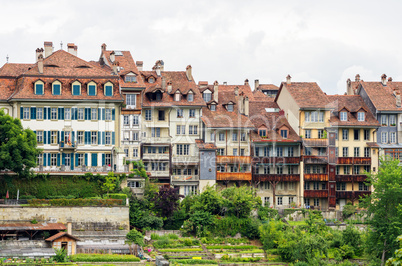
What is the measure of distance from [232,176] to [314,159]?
10.8m

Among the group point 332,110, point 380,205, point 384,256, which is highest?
point 332,110

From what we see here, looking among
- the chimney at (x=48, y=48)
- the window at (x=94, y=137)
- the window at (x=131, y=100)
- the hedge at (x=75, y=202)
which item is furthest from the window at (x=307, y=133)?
the chimney at (x=48, y=48)

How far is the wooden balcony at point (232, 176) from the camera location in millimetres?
91250

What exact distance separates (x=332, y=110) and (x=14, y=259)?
46.6 m

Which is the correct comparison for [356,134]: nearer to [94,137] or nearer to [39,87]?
[94,137]

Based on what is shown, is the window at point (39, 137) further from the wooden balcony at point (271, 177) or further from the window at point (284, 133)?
the window at point (284, 133)

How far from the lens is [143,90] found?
9150 cm

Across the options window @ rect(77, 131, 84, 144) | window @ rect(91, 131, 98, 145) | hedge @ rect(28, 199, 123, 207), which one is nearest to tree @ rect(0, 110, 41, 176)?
hedge @ rect(28, 199, 123, 207)

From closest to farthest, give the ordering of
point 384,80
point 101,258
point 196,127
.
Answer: point 101,258 < point 196,127 < point 384,80

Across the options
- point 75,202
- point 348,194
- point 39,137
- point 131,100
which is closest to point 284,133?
point 348,194

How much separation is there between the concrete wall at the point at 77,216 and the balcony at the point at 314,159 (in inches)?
1028

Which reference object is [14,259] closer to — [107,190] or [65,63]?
[107,190]

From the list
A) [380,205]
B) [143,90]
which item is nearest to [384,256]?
[380,205]

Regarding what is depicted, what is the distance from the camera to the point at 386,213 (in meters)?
76.4
